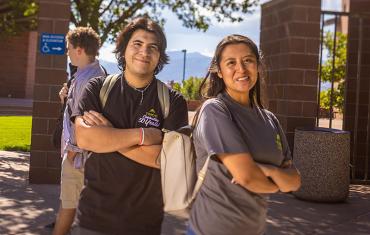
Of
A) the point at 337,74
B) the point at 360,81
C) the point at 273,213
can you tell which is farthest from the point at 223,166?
the point at 337,74

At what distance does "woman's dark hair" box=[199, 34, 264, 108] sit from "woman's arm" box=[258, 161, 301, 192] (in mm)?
381

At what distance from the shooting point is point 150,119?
2730mm

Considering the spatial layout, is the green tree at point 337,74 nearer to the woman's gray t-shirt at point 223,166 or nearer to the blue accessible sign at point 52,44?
the blue accessible sign at point 52,44

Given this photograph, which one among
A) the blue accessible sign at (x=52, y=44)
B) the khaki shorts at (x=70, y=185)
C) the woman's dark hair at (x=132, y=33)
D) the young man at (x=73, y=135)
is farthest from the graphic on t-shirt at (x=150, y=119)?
the blue accessible sign at (x=52, y=44)

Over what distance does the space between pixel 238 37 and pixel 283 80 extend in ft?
18.7

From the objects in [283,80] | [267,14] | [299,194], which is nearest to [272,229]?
[299,194]

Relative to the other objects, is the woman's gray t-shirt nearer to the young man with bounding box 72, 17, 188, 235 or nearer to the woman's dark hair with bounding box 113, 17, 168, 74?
the young man with bounding box 72, 17, 188, 235

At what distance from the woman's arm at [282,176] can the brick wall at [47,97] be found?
5.64 metres

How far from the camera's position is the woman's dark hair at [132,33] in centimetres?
284

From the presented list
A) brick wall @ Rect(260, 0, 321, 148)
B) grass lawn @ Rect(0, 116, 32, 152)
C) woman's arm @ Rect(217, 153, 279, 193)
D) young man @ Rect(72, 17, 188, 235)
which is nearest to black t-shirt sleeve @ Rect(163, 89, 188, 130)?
young man @ Rect(72, 17, 188, 235)

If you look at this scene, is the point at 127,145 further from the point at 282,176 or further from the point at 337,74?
the point at 337,74

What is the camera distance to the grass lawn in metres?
12.2

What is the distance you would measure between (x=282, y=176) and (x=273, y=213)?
4.23 metres

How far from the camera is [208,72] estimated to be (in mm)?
2682
